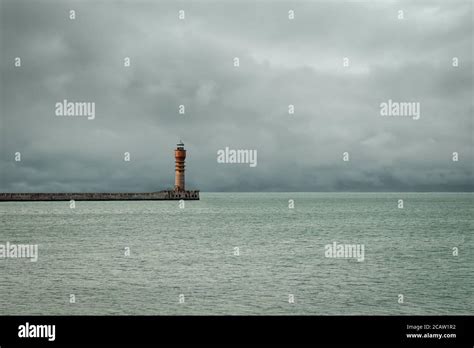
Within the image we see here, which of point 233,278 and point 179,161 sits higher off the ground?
point 179,161

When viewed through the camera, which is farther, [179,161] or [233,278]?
[179,161]

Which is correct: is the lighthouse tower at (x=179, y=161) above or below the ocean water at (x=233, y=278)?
above

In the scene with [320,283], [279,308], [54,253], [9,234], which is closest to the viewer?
[279,308]

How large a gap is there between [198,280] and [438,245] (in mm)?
36139

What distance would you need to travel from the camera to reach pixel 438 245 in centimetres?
6131

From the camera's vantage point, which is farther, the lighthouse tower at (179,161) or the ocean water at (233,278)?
the lighthouse tower at (179,161)

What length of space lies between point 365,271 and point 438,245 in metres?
25.0

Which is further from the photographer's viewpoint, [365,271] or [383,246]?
[383,246]

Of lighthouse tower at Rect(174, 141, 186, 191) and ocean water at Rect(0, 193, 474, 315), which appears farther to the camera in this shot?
lighthouse tower at Rect(174, 141, 186, 191)

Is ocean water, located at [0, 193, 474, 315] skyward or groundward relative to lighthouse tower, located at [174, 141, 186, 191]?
groundward
